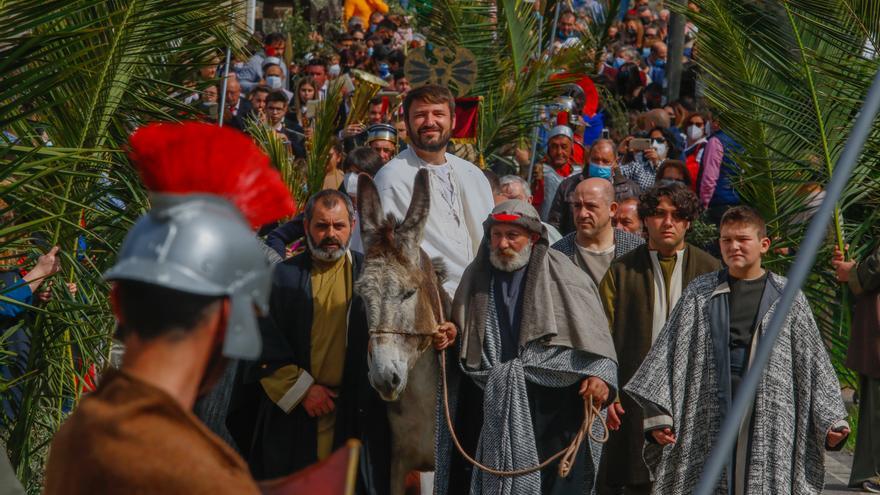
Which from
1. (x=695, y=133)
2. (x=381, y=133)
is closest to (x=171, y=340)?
(x=381, y=133)

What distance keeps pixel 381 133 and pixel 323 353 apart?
4.01 metres

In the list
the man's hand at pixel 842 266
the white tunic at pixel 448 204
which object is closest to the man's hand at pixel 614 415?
the white tunic at pixel 448 204

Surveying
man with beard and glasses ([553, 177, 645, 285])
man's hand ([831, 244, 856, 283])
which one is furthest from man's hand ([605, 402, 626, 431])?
man's hand ([831, 244, 856, 283])

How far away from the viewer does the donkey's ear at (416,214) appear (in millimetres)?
6805

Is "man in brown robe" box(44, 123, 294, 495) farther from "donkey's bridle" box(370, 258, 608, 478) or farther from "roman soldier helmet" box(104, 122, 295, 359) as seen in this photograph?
"donkey's bridle" box(370, 258, 608, 478)

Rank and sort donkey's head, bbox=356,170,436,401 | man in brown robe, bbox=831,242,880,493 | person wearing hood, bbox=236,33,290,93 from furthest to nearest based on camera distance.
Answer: person wearing hood, bbox=236,33,290,93, man in brown robe, bbox=831,242,880,493, donkey's head, bbox=356,170,436,401

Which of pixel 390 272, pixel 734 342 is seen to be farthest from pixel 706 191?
pixel 390 272

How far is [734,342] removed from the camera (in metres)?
7.10

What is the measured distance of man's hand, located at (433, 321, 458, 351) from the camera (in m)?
7.02

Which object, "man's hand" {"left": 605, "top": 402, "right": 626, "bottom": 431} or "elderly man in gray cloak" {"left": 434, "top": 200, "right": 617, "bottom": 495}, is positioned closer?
"elderly man in gray cloak" {"left": 434, "top": 200, "right": 617, "bottom": 495}

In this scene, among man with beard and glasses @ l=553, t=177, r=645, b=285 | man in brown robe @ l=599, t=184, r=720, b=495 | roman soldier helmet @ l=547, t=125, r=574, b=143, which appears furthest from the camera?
roman soldier helmet @ l=547, t=125, r=574, b=143

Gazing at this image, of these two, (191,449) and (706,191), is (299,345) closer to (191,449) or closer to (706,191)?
(191,449)

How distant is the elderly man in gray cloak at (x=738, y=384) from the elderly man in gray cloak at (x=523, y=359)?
0.31 metres

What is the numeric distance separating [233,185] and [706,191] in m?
10.3
